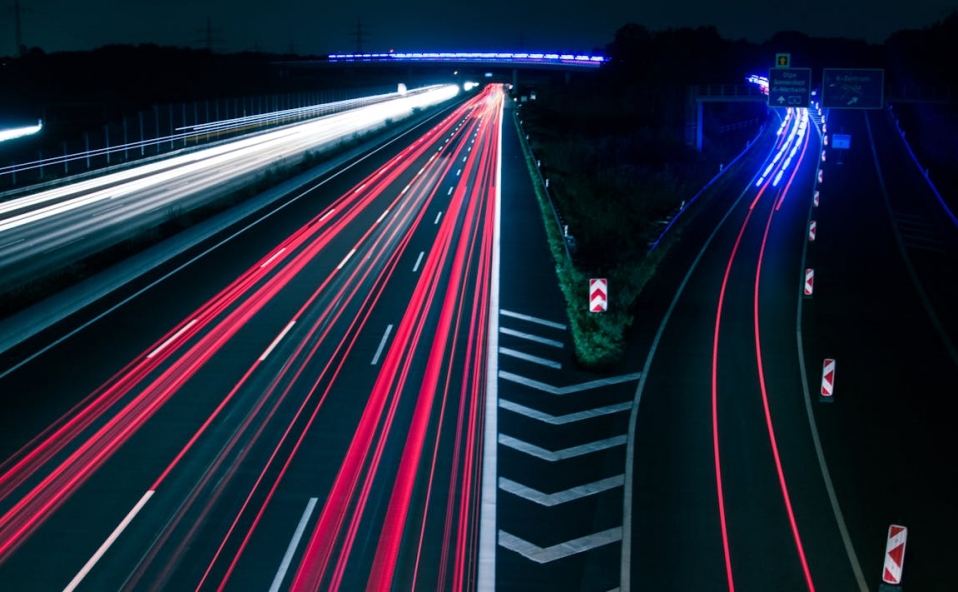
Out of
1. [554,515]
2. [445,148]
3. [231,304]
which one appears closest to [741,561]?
[554,515]

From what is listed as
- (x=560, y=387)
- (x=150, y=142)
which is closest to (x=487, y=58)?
(x=150, y=142)

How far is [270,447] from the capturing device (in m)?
14.6

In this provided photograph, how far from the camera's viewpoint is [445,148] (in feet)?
208

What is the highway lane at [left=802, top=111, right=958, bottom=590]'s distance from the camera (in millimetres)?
12969

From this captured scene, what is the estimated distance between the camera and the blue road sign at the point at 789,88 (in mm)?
53625

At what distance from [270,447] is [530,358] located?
21.3 ft

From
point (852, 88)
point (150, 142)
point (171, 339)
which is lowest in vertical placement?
point (171, 339)

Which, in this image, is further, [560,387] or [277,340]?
[277,340]

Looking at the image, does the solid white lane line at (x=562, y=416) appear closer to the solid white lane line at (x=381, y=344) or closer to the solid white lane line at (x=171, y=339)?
the solid white lane line at (x=381, y=344)

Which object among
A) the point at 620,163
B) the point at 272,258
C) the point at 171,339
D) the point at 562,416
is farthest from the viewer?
the point at 620,163

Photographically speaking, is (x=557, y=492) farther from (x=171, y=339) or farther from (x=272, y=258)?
(x=272, y=258)

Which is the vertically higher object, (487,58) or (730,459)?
(487,58)

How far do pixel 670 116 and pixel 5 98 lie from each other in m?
55.3

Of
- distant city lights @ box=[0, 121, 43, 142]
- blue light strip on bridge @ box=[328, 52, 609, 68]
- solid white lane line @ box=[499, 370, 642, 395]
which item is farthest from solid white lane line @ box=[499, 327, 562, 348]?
blue light strip on bridge @ box=[328, 52, 609, 68]
